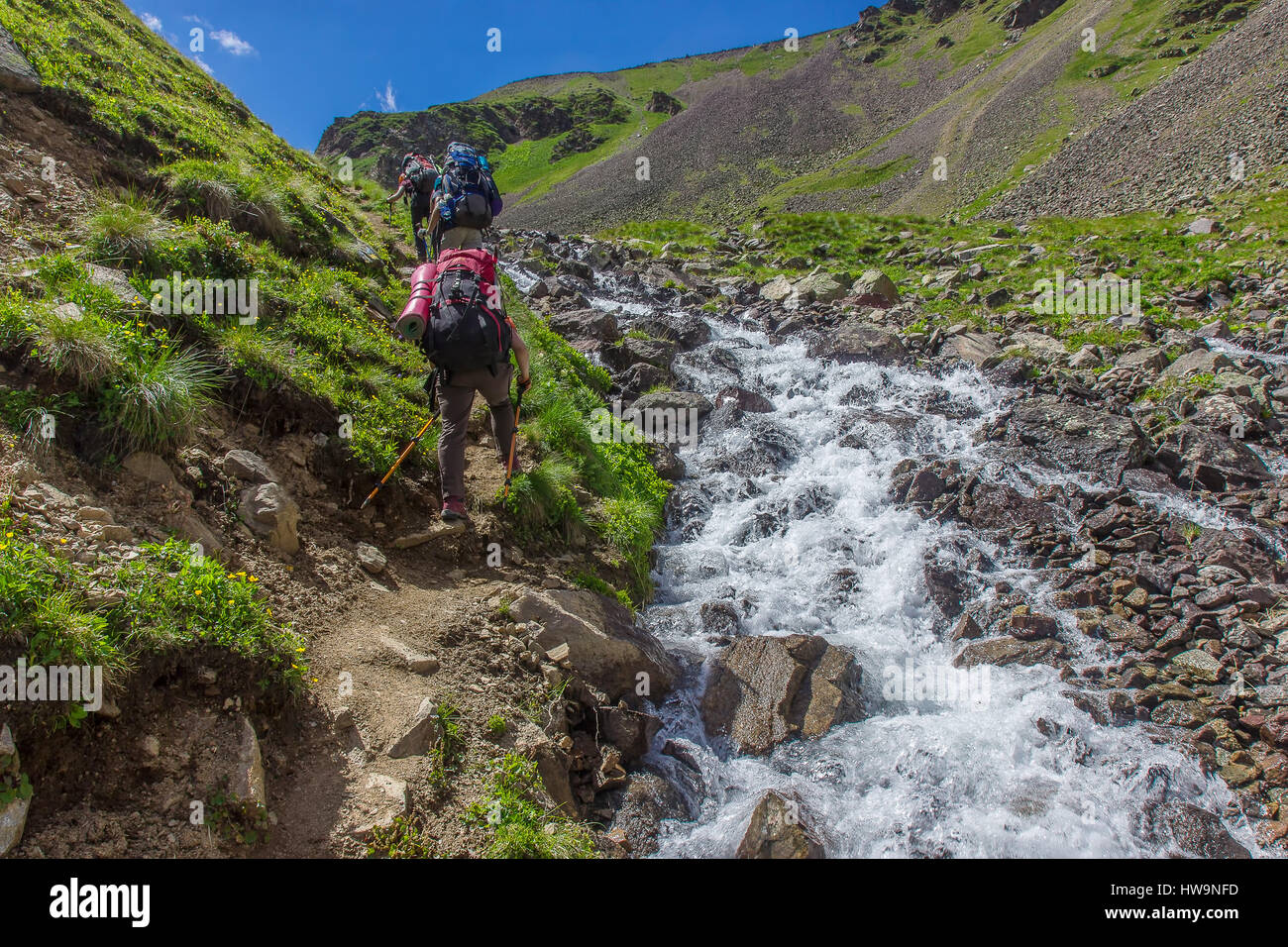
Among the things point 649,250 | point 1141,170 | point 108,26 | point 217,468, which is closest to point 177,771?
point 217,468

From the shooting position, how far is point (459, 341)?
5.64 m

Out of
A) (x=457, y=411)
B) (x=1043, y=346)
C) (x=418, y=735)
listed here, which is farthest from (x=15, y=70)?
(x=1043, y=346)

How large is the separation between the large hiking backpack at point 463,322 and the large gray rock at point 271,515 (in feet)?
5.64

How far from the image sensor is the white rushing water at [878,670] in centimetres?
530

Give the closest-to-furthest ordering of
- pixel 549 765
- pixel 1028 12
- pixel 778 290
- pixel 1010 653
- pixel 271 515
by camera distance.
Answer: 1. pixel 549 765
2. pixel 271 515
3. pixel 1010 653
4. pixel 778 290
5. pixel 1028 12

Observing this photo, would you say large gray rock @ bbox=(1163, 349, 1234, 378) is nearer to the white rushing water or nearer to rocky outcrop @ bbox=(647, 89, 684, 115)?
the white rushing water

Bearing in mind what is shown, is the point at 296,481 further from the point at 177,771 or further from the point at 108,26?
the point at 108,26

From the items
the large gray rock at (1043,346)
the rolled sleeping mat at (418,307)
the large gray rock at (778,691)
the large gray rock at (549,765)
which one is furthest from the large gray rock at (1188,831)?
the large gray rock at (1043,346)

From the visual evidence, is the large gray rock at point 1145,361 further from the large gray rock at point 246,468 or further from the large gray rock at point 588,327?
the large gray rock at point 246,468

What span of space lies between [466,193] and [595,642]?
5.51m

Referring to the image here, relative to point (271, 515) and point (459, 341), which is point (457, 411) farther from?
point (271, 515)

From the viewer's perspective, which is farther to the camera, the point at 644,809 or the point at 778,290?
the point at 778,290

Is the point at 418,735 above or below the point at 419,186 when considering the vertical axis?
below

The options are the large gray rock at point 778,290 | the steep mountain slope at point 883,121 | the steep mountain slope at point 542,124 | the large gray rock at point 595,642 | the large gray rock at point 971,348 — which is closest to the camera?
the large gray rock at point 595,642
